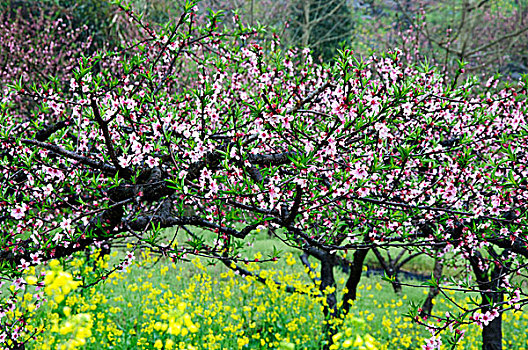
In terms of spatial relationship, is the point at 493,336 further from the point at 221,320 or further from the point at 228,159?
the point at 228,159

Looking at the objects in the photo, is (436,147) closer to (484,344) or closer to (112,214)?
(112,214)

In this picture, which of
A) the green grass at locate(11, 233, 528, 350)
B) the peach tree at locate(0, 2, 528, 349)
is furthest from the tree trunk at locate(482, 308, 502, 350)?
the peach tree at locate(0, 2, 528, 349)

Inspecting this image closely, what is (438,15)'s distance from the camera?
20.8 meters

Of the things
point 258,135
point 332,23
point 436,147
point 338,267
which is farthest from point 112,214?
point 332,23

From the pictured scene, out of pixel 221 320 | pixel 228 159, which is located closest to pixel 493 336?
pixel 221 320

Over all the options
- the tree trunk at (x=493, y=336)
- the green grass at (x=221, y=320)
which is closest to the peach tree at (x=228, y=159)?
the green grass at (x=221, y=320)

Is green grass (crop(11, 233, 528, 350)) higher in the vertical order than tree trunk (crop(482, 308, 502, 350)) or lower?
higher

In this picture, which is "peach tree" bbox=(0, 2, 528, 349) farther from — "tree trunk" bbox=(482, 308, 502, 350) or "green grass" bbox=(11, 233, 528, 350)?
"tree trunk" bbox=(482, 308, 502, 350)

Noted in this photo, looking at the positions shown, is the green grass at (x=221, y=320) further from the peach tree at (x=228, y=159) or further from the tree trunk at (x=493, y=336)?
the peach tree at (x=228, y=159)

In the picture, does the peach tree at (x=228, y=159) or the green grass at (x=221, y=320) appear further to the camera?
the green grass at (x=221, y=320)

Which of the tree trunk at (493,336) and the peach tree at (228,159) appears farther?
the tree trunk at (493,336)

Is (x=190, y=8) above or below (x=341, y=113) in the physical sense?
above

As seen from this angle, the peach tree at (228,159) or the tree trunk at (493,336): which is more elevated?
the peach tree at (228,159)

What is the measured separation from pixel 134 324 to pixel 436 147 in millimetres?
5057
